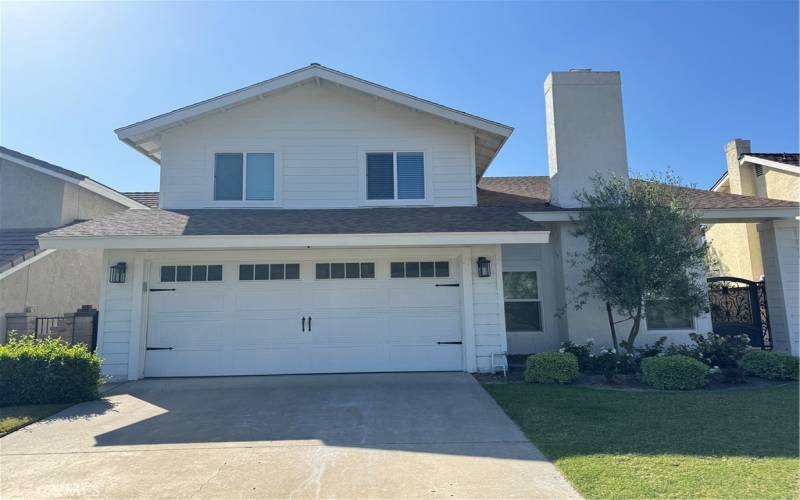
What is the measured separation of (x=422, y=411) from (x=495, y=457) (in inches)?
73.5

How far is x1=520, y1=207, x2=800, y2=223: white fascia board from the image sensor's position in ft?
33.4

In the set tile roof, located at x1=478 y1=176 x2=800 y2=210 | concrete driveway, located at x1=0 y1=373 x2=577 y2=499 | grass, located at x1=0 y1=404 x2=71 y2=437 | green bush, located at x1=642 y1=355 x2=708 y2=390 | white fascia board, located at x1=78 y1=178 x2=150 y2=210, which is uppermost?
white fascia board, located at x1=78 y1=178 x2=150 y2=210

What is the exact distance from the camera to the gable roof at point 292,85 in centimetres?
1012

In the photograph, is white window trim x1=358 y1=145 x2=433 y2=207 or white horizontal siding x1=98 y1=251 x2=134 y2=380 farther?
white window trim x1=358 y1=145 x2=433 y2=207

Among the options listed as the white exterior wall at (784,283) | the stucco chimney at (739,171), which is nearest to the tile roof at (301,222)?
the white exterior wall at (784,283)

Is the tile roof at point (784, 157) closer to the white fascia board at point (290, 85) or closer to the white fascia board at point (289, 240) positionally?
the white fascia board at point (290, 85)

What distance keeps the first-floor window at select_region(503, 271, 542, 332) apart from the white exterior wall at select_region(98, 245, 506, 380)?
1.83 m

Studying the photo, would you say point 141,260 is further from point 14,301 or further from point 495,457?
point 495,457

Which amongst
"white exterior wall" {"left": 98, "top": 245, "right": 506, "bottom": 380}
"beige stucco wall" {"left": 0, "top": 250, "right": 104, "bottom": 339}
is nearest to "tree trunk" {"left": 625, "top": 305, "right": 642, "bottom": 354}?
"white exterior wall" {"left": 98, "top": 245, "right": 506, "bottom": 380}

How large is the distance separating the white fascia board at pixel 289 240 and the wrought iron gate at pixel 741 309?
6.34m

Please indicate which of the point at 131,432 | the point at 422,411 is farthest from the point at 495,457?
the point at 131,432

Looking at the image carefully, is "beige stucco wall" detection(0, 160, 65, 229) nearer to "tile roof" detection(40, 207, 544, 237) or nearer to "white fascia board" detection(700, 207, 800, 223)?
"tile roof" detection(40, 207, 544, 237)

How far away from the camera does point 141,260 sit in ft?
30.4

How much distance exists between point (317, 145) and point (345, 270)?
3.00m
